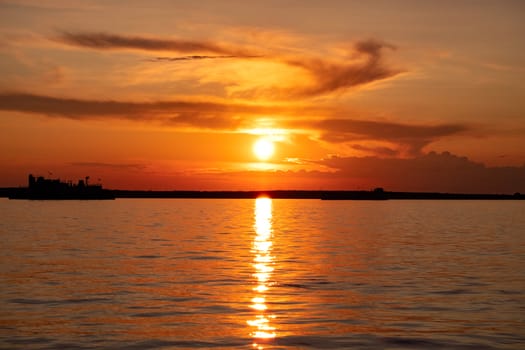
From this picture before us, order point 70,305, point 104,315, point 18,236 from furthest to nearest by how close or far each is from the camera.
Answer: point 18,236, point 70,305, point 104,315

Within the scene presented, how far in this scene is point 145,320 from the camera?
1026 inches

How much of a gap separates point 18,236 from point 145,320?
165 feet

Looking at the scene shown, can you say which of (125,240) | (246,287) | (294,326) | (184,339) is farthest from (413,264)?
(125,240)

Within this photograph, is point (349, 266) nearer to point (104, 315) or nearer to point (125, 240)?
point (104, 315)

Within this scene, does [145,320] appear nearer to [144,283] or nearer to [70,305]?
[70,305]

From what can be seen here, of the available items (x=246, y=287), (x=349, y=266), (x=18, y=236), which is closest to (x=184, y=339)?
(x=246, y=287)

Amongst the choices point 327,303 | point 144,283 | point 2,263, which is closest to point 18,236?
point 2,263

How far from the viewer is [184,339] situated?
75.5ft

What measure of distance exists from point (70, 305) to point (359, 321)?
1236 cm

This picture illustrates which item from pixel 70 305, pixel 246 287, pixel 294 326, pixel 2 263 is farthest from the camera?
pixel 2 263

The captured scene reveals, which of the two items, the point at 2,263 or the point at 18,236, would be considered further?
the point at 18,236

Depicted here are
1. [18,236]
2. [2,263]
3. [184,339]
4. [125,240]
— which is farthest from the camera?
[18,236]

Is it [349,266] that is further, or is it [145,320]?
[349,266]

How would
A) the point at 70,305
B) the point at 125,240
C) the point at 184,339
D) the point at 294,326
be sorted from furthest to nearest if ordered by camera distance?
the point at 125,240, the point at 70,305, the point at 294,326, the point at 184,339
